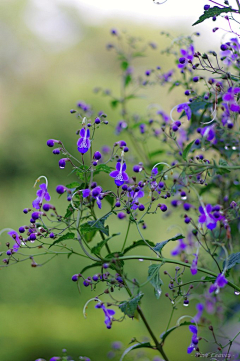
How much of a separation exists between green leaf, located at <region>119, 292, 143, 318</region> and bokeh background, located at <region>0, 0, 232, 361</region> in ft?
4.15

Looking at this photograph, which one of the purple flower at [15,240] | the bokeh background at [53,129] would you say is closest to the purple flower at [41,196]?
the purple flower at [15,240]

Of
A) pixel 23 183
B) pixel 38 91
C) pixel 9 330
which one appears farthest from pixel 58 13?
pixel 9 330

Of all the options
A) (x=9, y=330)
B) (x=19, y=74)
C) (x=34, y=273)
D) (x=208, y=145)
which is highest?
(x=19, y=74)

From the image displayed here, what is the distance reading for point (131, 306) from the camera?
0.51m

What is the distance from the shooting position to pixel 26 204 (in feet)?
9.65

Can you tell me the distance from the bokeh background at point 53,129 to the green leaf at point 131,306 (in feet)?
4.15

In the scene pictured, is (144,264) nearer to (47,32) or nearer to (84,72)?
(84,72)

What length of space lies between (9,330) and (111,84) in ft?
6.80

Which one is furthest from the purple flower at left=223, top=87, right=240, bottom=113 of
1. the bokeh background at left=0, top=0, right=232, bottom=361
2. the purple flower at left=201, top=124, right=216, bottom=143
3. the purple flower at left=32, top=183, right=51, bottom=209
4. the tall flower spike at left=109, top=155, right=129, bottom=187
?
the bokeh background at left=0, top=0, right=232, bottom=361

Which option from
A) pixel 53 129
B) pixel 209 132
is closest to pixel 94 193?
pixel 209 132

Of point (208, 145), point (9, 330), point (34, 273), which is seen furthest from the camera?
point (34, 273)

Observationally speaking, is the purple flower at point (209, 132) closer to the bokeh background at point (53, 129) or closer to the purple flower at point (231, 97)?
the purple flower at point (231, 97)

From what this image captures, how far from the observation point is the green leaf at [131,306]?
504mm

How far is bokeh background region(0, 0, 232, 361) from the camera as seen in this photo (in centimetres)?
249
